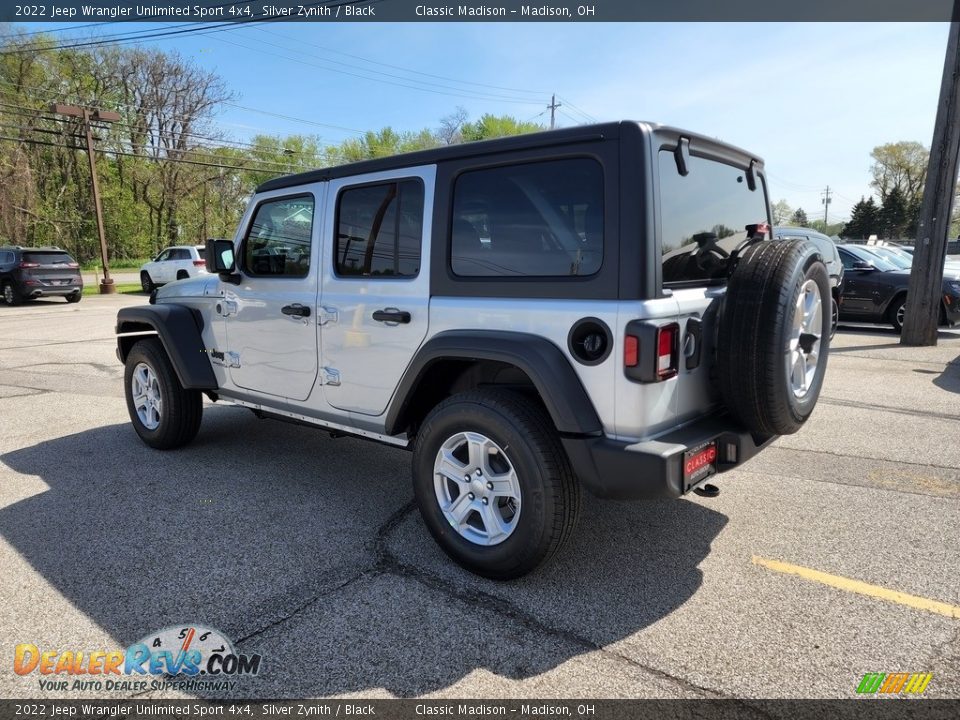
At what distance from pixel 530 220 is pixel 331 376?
1.63 m

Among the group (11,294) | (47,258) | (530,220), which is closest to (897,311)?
(530,220)

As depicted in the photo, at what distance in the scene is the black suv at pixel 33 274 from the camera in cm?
1817

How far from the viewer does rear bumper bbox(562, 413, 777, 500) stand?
8.30ft

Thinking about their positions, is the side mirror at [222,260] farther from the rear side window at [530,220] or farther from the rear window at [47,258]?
the rear window at [47,258]

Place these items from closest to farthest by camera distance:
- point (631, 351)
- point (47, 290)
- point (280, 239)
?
point (631, 351)
point (280, 239)
point (47, 290)

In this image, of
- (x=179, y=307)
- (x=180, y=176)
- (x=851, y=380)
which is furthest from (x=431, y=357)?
(x=180, y=176)

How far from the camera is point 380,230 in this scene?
355cm

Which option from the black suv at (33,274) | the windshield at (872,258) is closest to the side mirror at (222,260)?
the windshield at (872,258)

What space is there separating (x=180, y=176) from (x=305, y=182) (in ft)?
149

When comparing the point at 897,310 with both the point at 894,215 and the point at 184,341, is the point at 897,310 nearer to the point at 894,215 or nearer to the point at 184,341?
the point at 184,341

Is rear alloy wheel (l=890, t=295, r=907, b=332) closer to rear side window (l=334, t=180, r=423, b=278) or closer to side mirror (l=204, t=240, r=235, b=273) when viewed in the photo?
rear side window (l=334, t=180, r=423, b=278)

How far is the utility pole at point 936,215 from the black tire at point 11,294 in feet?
72.2

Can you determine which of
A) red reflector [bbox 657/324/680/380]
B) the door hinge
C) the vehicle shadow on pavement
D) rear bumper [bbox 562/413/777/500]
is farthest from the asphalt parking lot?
red reflector [bbox 657/324/680/380]

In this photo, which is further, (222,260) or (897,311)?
(897,311)
